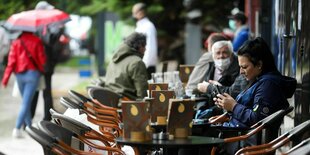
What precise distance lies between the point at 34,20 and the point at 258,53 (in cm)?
805

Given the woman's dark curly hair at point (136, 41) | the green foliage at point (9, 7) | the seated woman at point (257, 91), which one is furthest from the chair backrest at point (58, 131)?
the green foliage at point (9, 7)

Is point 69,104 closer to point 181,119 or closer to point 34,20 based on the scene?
point 181,119

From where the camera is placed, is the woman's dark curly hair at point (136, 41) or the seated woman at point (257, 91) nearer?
the seated woman at point (257, 91)

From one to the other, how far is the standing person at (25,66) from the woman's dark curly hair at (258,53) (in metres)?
7.39

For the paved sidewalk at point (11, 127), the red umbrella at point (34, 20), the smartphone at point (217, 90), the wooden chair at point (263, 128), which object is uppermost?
the red umbrella at point (34, 20)

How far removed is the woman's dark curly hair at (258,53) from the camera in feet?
28.9

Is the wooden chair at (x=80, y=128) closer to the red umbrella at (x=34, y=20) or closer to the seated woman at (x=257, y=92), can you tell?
the seated woman at (x=257, y=92)

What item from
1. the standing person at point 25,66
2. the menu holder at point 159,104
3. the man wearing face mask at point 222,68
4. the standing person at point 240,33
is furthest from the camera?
the standing person at point 240,33

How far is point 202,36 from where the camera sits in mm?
26797

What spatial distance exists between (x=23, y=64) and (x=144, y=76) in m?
3.57

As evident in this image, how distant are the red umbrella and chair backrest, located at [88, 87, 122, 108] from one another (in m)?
4.04

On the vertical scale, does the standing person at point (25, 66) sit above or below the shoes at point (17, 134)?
above

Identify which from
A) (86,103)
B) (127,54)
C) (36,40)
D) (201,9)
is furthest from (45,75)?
(201,9)

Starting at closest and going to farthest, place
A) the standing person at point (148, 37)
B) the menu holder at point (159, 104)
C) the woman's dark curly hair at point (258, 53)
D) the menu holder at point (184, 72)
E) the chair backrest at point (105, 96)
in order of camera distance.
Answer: the menu holder at point (159, 104) < the woman's dark curly hair at point (258, 53) < the chair backrest at point (105, 96) < the menu holder at point (184, 72) < the standing person at point (148, 37)
